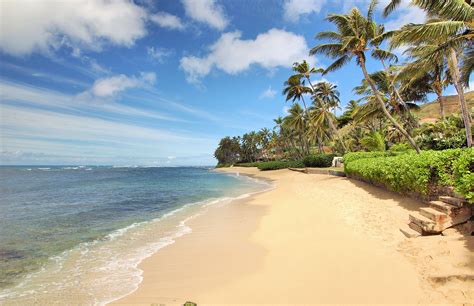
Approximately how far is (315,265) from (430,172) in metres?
5.14

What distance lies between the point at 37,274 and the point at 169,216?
658cm

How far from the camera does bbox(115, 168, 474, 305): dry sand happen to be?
4.27 meters

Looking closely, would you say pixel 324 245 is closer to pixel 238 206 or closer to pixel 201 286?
pixel 201 286

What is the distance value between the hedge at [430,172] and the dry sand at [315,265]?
3.05ft

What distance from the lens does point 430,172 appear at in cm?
779

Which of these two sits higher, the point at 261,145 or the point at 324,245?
the point at 261,145

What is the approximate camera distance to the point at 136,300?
4.66m

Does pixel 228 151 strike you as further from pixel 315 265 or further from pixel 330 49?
pixel 315 265

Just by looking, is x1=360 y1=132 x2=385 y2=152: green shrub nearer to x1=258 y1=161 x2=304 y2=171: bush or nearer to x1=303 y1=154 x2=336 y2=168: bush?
x1=303 y1=154 x2=336 y2=168: bush

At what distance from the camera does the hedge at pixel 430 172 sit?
5.79 meters

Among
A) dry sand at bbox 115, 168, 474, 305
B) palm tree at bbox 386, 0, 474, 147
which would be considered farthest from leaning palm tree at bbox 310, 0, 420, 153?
dry sand at bbox 115, 168, 474, 305

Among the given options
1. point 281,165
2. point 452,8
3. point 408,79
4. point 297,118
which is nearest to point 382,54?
point 408,79

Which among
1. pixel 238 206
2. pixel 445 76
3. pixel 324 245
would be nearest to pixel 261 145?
pixel 445 76

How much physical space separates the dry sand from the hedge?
0.93 meters
